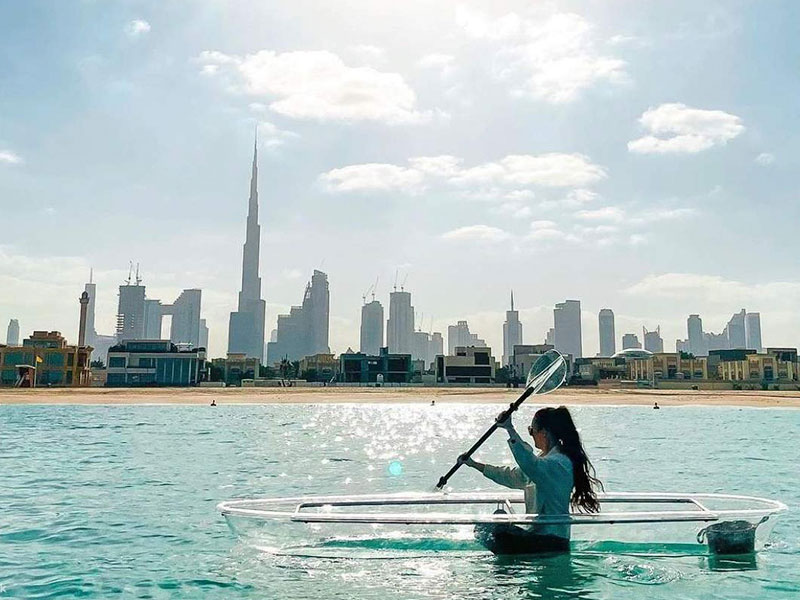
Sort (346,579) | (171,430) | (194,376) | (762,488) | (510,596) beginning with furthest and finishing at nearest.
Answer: (194,376)
(171,430)
(762,488)
(346,579)
(510,596)

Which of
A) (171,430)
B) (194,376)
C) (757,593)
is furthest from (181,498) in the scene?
(194,376)

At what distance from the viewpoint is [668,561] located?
9.66 meters

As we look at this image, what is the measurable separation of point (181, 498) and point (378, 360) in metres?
123

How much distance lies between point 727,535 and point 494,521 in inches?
139

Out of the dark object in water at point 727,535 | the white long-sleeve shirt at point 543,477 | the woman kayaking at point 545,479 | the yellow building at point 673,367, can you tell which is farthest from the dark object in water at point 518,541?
the yellow building at point 673,367

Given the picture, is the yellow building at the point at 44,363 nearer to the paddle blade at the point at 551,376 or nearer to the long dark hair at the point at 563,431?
the paddle blade at the point at 551,376

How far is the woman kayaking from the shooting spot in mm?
8125

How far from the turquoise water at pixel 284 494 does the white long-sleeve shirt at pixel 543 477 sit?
0.77 metres

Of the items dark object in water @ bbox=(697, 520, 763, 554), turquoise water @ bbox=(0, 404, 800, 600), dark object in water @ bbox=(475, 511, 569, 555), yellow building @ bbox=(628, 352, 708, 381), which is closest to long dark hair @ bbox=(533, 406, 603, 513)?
dark object in water @ bbox=(475, 511, 569, 555)

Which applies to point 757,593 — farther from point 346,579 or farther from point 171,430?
point 171,430

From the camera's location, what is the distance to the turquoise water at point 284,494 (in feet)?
28.3

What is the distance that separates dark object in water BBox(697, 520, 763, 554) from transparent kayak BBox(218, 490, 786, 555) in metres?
0.01

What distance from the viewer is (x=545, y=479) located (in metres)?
8.30

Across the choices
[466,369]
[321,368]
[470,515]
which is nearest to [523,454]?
[470,515]
